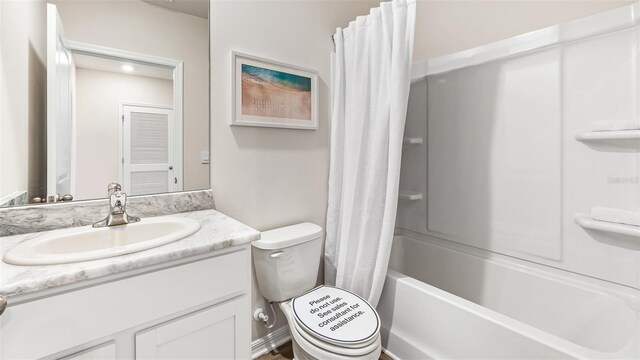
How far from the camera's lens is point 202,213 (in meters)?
1.31

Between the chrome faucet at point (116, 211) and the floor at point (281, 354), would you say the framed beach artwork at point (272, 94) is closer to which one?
the chrome faucet at point (116, 211)

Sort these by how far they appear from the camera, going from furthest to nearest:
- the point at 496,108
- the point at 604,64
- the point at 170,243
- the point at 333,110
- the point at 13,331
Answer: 1. the point at 333,110
2. the point at 496,108
3. the point at 604,64
4. the point at 170,243
5. the point at 13,331

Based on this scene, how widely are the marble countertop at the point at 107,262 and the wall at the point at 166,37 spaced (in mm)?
499

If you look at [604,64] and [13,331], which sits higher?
[604,64]

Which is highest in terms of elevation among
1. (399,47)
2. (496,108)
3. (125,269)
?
(399,47)

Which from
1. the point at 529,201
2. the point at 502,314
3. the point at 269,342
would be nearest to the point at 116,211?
the point at 269,342

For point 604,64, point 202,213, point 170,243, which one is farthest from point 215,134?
point 604,64

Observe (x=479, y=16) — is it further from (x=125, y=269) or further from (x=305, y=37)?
(x=125, y=269)

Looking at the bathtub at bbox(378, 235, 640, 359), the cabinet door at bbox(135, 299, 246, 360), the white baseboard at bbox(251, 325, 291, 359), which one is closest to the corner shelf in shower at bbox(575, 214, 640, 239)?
the bathtub at bbox(378, 235, 640, 359)

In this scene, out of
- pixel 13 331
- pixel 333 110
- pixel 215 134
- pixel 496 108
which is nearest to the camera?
pixel 13 331

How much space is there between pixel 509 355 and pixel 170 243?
131cm

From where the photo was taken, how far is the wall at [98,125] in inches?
44.5

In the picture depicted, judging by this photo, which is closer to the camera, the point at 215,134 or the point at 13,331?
the point at 13,331

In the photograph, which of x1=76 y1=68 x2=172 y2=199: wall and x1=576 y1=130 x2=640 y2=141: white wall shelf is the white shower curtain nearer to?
x1=576 y1=130 x2=640 y2=141: white wall shelf
